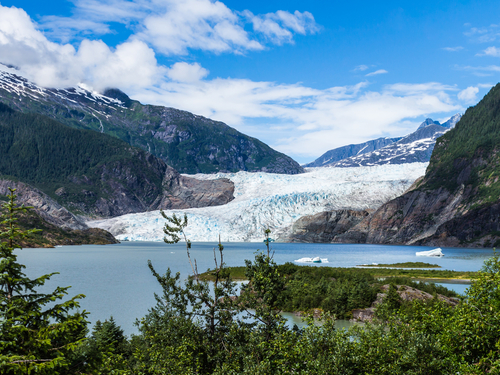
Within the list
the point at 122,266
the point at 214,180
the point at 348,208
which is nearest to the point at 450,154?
the point at 348,208

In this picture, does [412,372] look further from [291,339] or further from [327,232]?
[327,232]

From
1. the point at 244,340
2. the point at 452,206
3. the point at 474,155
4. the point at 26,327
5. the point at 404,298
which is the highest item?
the point at 474,155

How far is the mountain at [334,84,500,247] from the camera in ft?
338

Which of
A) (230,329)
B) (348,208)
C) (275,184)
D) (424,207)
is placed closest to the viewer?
(230,329)

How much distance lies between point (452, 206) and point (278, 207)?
154 feet

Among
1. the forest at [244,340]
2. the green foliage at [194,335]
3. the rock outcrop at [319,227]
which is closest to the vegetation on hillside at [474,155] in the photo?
the rock outcrop at [319,227]

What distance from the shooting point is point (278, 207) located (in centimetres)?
12044

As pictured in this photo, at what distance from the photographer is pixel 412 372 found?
9078 millimetres

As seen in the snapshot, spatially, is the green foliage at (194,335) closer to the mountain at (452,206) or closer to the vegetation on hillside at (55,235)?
the vegetation on hillside at (55,235)

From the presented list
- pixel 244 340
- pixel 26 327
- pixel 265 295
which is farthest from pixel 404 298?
pixel 26 327

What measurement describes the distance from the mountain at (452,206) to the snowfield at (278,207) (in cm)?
904

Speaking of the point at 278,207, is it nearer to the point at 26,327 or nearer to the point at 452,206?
the point at 452,206

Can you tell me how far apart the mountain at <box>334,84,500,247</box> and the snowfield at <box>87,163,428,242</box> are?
904 cm

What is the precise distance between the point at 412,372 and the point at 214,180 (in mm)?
181368
